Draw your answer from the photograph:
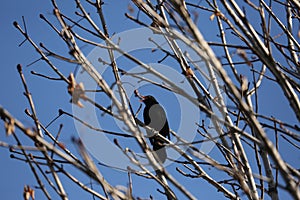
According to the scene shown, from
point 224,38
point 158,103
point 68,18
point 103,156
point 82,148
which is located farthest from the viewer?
point 158,103

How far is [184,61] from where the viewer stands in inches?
117

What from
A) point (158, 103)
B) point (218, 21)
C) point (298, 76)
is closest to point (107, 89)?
point (298, 76)

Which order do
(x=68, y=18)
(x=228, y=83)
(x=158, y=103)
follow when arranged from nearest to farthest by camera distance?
(x=228, y=83) < (x=68, y=18) < (x=158, y=103)

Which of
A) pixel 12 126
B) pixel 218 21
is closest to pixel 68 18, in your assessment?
pixel 218 21

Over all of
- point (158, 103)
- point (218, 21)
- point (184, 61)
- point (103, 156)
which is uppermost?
point (158, 103)

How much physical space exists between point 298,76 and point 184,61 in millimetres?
726

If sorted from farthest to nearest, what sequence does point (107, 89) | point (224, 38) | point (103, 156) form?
1. point (224, 38)
2. point (103, 156)
3. point (107, 89)

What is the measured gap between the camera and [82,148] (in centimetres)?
142

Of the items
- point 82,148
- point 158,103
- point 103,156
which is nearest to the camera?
point 82,148

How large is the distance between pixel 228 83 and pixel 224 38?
1.52 m

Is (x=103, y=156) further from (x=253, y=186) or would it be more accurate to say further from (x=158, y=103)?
(x=158, y=103)

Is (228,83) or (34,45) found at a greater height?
(34,45)

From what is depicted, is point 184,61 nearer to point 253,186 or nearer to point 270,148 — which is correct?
point 253,186

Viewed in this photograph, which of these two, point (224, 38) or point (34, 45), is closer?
point (34, 45)
